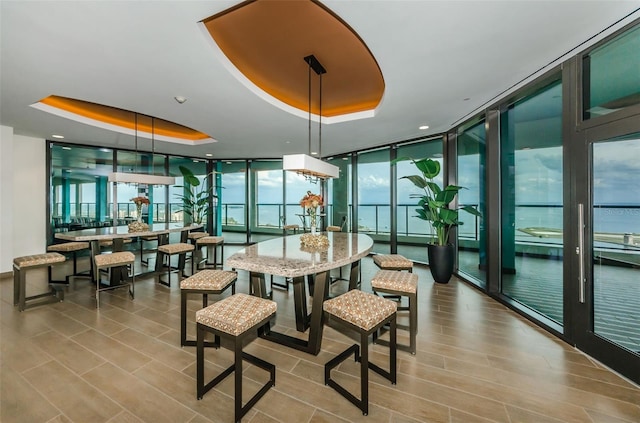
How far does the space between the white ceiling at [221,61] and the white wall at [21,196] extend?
106cm

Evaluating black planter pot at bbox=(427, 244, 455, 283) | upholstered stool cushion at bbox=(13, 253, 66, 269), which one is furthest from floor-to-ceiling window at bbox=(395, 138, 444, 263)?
upholstered stool cushion at bbox=(13, 253, 66, 269)

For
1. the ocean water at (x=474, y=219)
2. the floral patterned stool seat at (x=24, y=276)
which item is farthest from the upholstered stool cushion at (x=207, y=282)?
the ocean water at (x=474, y=219)

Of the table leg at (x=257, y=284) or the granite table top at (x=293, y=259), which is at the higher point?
the granite table top at (x=293, y=259)

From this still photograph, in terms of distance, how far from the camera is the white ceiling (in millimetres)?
1736

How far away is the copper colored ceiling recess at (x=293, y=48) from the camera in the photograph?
204cm

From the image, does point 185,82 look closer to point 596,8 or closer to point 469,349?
point 596,8

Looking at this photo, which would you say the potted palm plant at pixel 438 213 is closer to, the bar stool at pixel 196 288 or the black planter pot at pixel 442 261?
the black planter pot at pixel 442 261

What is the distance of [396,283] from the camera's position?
2.22 metres

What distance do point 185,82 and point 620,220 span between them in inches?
171

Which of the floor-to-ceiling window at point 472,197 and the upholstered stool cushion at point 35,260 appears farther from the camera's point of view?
the floor-to-ceiling window at point 472,197

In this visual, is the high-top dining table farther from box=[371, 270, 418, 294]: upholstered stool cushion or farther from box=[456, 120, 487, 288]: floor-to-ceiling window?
box=[456, 120, 487, 288]: floor-to-ceiling window

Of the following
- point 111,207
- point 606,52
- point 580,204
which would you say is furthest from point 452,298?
point 111,207

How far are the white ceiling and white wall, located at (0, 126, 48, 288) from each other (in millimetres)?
1061

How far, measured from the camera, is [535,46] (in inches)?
85.0
